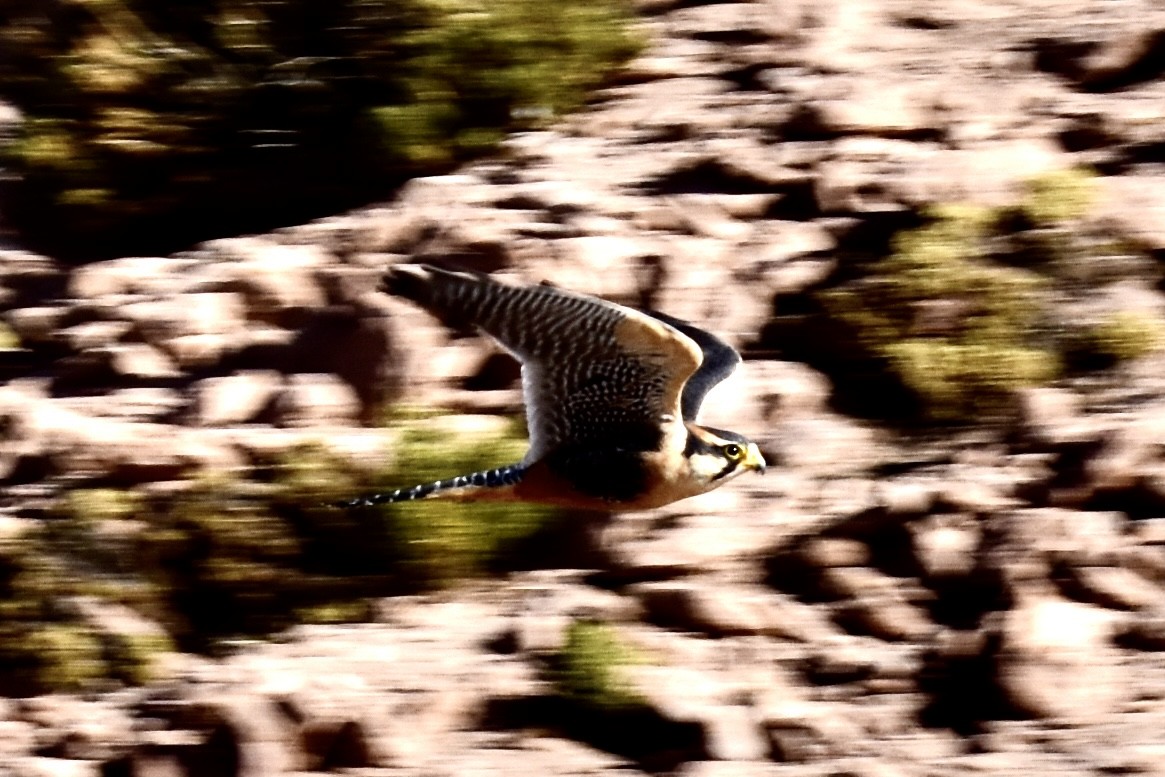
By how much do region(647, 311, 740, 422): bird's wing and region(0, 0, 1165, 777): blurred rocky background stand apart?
3.46 feet

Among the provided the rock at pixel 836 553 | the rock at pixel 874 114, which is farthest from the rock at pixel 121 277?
the rock at pixel 836 553

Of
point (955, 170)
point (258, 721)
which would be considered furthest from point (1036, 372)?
point (258, 721)

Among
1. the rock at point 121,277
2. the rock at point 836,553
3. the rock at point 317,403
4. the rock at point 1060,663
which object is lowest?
the rock at point 1060,663

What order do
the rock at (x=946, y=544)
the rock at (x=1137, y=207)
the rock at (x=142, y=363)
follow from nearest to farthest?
the rock at (x=946, y=544) → the rock at (x=1137, y=207) → the rock at (x=142, y=363)

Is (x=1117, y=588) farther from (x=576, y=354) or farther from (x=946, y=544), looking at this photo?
(x=576, y=354)

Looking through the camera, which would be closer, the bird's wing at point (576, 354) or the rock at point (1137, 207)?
the bird's wing at point (576, 354)

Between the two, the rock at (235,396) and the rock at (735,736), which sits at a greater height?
the rock at (235,396)

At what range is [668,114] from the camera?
10125mm

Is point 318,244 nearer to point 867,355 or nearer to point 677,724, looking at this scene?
point 867,355

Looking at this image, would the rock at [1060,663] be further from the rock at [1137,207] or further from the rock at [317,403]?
the rock at [317,403]

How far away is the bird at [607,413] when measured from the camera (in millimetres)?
6250

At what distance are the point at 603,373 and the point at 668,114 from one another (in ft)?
12.7

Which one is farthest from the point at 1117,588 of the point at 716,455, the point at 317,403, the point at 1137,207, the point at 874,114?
the point at 317,403

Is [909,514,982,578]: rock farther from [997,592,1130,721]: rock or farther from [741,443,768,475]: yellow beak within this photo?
[741,443,768,475]: yellow beak
